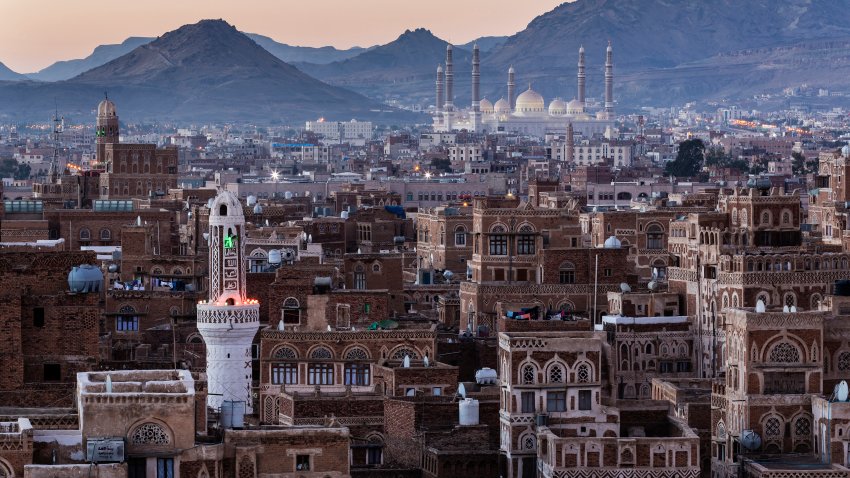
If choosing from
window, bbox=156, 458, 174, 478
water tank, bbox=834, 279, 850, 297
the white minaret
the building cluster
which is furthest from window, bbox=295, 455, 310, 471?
water tank, bbox=834, 279, 850, 297

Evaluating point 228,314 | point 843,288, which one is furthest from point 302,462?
point 843,288

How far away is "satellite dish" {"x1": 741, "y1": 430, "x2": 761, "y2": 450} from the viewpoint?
50.1 m

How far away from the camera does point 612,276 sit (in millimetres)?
72562

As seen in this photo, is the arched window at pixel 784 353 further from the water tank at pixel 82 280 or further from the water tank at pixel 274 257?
the water tank at pixel 274 257

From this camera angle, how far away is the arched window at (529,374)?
48844mm

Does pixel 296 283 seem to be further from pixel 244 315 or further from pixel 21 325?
pixel 21 325

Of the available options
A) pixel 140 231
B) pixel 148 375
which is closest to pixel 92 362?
pixel 148 375

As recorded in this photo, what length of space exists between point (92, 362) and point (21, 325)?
151 centimetres

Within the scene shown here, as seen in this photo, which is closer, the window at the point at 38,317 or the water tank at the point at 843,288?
the window at the point at 38,317

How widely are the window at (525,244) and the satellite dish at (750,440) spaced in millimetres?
24691

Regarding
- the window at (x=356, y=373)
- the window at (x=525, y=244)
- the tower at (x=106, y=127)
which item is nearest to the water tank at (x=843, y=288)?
the window at (x=356, y=373)

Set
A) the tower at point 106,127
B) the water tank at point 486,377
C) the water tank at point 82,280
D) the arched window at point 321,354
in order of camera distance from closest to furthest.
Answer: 1. the water tank at point 82,280
2. the water tank at point 486,377
3. the arched window at point 321,354
4. the tower at point 106,127

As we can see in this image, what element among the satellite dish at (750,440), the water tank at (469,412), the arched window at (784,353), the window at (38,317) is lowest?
the satellite dish at (750,440)

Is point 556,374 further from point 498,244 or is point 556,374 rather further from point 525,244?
point 498,244
